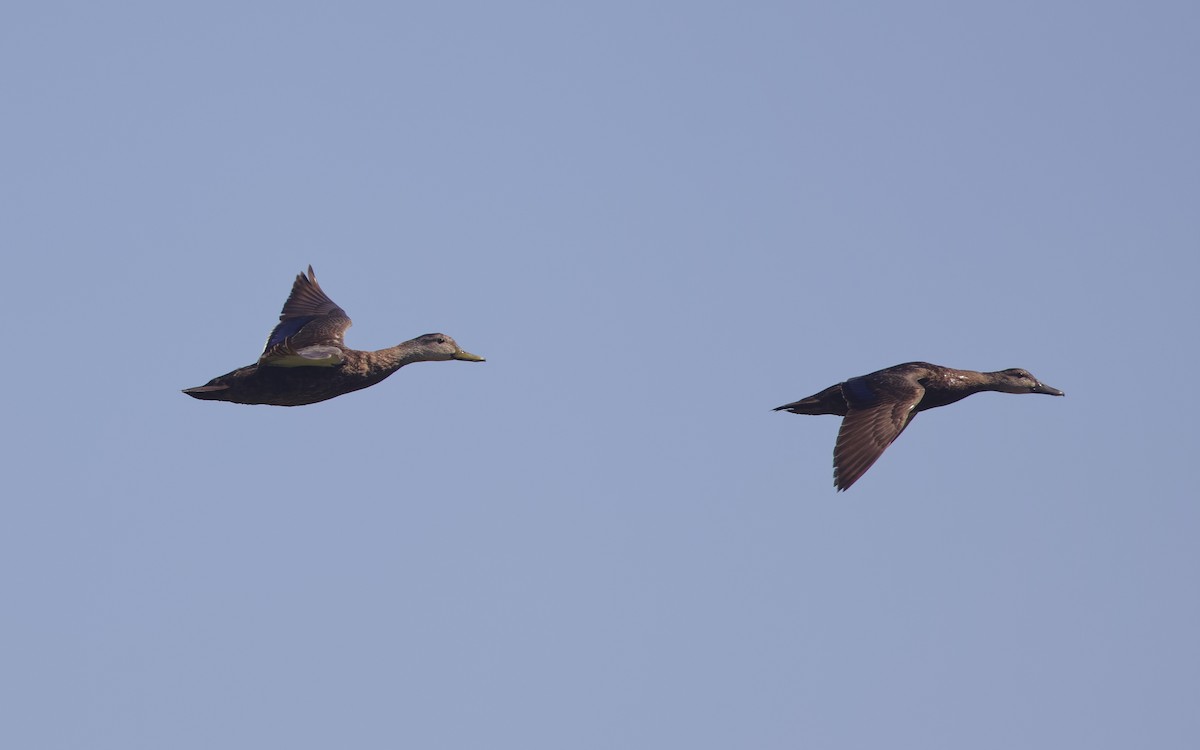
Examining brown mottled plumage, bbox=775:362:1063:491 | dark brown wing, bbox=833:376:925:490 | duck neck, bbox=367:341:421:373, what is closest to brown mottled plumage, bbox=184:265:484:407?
duck neck, bbox=367:341:421:373

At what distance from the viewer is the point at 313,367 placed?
22391mm

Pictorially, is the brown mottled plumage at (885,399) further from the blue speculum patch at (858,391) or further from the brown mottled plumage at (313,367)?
the brown mottled plumage at (313,367)

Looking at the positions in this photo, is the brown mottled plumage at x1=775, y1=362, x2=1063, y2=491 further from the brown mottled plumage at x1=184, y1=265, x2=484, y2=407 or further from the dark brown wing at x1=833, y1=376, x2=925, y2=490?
the brown mottled plumage at x1=184, y1=265, x2=484, y2=407

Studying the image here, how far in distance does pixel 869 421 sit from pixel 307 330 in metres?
7.27

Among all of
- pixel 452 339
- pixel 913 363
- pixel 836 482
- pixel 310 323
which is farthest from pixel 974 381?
pixel 310 323

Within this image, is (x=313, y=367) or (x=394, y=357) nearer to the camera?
(x=313, y=367)

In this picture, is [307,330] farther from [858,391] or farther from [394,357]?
[858,391]

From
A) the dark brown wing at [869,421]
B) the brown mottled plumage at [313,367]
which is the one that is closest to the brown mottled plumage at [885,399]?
the dark brown wing at [869,421]

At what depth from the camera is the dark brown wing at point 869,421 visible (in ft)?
71.5

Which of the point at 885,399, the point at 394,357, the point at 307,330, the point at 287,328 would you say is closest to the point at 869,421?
the point at 885,399

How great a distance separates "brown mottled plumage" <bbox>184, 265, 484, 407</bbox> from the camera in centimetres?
2228

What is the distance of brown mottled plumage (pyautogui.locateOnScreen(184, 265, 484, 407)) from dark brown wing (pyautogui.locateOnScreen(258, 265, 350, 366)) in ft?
0.04

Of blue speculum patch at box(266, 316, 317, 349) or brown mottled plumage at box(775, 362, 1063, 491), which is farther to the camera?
blue speculum patch at box(266, 316, 317, 349)

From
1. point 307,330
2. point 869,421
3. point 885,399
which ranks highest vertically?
point 307,330
